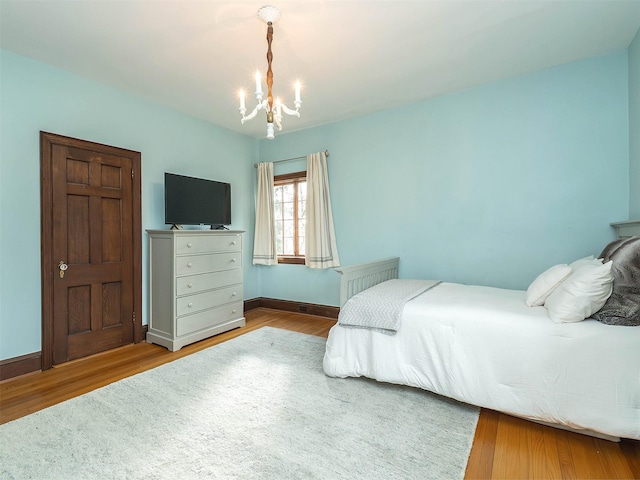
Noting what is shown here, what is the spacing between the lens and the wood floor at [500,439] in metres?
1.43

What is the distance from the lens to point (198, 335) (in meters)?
3.24

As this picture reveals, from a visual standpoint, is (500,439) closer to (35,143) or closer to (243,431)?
(243,431)

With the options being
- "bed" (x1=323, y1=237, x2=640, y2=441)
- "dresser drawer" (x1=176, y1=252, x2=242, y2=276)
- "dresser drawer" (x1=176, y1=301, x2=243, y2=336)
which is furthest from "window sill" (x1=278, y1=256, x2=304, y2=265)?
"bed" (x1=323, y1=237, x2=640, y2=441)

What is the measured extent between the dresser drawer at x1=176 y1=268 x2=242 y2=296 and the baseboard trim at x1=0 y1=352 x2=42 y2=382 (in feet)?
3.88

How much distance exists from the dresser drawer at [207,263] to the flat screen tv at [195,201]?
0.45m

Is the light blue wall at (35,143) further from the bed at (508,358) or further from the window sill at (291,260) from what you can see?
the bed at (508,358)

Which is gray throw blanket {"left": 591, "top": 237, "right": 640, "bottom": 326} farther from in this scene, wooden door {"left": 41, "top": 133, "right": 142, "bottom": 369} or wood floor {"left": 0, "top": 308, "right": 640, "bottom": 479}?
wooden door {"left": 41, "top": 133, "right": 142, "bottom": 369}

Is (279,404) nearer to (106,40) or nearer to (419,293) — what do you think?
(419,293)

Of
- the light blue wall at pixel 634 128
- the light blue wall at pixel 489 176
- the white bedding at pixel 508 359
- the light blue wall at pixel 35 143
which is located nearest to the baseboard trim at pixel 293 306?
the light blue wall at pixel 489 176

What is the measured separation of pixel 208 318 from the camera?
338cm

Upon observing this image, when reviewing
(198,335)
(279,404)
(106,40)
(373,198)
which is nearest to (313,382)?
(279,404)

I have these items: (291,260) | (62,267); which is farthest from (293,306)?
(62,267)

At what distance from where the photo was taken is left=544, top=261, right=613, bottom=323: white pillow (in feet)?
5.31

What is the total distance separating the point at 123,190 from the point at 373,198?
282cm
